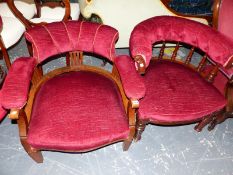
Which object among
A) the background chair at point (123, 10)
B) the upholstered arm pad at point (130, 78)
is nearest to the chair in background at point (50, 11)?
the background chair at point (123, 10)

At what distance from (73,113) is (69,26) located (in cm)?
56

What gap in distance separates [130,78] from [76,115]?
0.39 metres

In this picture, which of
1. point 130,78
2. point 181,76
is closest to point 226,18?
point 181,76

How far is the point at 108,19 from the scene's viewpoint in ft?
6.82

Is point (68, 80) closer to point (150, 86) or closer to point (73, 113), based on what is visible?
point (73, 113)

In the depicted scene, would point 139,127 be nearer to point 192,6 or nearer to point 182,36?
point 182,36

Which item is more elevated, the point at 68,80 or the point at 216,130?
the point at 68,80

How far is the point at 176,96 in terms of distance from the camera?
1639 millimetres

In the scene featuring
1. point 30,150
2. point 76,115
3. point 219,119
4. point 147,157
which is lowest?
point 147,157

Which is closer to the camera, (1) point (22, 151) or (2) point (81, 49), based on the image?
(2) point (81, 49)

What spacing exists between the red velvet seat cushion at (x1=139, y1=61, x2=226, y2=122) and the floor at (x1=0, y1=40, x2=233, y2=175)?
18.5 inches

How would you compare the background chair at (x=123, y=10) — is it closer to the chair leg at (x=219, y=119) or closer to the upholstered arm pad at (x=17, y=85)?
the upholstered arm pad at (x=17, y=85)

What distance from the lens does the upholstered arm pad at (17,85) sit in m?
1.25

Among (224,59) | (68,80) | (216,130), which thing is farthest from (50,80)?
(216,130)
